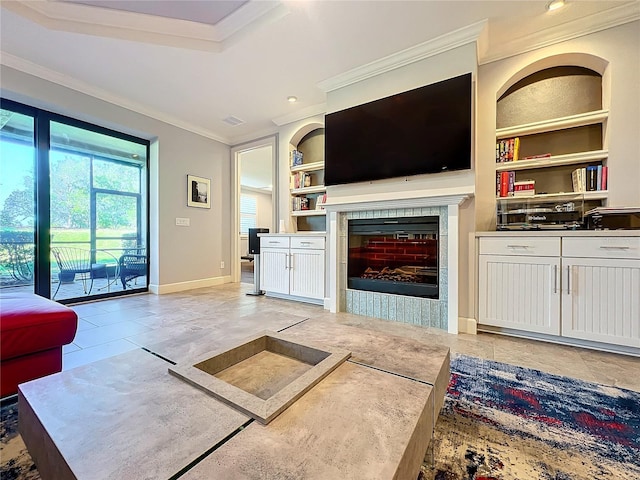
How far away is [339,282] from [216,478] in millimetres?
2628

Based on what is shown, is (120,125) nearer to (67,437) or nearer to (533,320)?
(67,437)

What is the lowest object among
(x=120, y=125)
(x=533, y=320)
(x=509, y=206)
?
(x=533, y=320)

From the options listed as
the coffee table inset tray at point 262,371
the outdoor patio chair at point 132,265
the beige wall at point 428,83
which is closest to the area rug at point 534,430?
the coffee table inset tray at point 262,371

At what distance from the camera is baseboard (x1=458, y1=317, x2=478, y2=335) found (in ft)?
7.95

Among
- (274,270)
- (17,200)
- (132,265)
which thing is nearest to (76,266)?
(132,265)

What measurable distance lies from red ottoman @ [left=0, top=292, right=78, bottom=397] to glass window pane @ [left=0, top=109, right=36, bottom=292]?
2056 millimetres

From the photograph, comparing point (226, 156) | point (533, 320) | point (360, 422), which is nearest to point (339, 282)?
point (533, 320)

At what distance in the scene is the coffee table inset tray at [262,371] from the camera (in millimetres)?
728

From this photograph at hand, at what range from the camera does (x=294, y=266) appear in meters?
3.53

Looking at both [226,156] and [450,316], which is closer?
[450,316]

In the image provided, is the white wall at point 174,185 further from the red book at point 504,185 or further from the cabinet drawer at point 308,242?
the red book at point 504,185

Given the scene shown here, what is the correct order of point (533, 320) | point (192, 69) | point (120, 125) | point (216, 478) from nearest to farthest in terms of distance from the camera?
point (216, 478)
point (533, 320)
point (192, 69)
point (120, 125)

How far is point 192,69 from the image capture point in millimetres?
2926

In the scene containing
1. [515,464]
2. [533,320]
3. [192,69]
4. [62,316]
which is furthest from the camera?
[192,69]
